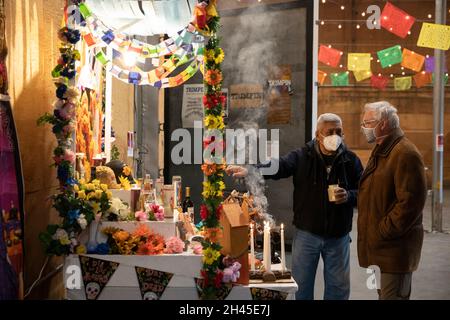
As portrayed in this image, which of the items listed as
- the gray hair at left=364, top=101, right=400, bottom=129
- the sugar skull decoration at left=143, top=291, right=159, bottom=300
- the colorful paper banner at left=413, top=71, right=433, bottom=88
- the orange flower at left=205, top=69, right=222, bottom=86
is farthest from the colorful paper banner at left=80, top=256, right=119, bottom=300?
the colorful paper banner at left=413, top=71, right=433, bottom=88

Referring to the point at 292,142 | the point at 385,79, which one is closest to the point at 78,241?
the point at 292,142

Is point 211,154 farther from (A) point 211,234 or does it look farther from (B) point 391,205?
(B) point 391,205

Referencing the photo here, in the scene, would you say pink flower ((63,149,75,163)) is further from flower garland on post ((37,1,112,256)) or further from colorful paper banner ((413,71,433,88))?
colorful paper banner ((413,71,433,88))

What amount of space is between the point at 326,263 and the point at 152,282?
1577 mm

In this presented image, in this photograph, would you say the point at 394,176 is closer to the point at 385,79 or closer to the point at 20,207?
the point at 20,207

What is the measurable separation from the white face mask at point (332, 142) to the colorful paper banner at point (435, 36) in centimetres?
586

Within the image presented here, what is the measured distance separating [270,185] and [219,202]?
15.2 feet

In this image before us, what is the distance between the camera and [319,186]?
495 cm

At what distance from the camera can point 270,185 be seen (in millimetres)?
8586

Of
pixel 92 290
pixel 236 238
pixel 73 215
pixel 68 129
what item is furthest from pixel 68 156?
pixel 236 238

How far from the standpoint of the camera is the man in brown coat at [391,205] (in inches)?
160

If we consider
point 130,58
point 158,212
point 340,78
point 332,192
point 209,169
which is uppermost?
point 340,78

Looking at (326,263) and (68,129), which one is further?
(326,263)

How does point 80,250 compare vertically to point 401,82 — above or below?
below
